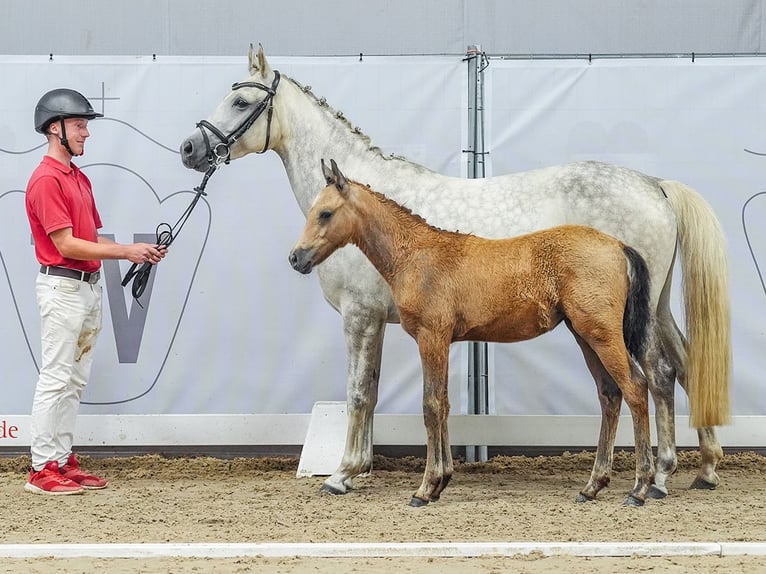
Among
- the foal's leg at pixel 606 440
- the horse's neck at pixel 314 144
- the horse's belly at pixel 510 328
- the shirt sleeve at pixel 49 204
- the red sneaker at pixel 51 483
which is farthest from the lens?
the horse's neck at pixel 314 144

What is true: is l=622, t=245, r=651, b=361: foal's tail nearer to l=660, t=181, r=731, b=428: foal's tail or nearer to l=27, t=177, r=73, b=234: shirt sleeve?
l=660, t=181, r=731, b=428: foal's tail

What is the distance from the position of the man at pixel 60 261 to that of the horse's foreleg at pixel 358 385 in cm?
108

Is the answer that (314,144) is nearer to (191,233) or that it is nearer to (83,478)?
(191,233)

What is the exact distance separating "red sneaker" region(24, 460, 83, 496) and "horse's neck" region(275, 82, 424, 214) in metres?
1.92

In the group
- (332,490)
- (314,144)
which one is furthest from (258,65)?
(332,490)

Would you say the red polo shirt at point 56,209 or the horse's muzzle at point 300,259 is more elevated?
the red polo shirt at point 56,209

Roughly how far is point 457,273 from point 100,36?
137 inches

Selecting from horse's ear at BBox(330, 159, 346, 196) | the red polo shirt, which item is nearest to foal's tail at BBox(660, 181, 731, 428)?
horse's ear at BBox(330, 159, 346, 196)

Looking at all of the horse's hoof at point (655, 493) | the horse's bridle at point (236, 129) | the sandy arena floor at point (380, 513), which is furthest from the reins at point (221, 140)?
the horse's hoof at point (655, 493)

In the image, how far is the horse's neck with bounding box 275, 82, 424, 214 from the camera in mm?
5855

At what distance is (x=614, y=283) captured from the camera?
5.04 m

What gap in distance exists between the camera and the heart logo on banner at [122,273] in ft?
21.0

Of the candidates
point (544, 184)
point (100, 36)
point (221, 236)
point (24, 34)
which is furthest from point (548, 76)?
point (24, 34)

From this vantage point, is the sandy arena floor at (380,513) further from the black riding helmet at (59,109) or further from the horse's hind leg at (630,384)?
the black riding helmet at (59,109)
